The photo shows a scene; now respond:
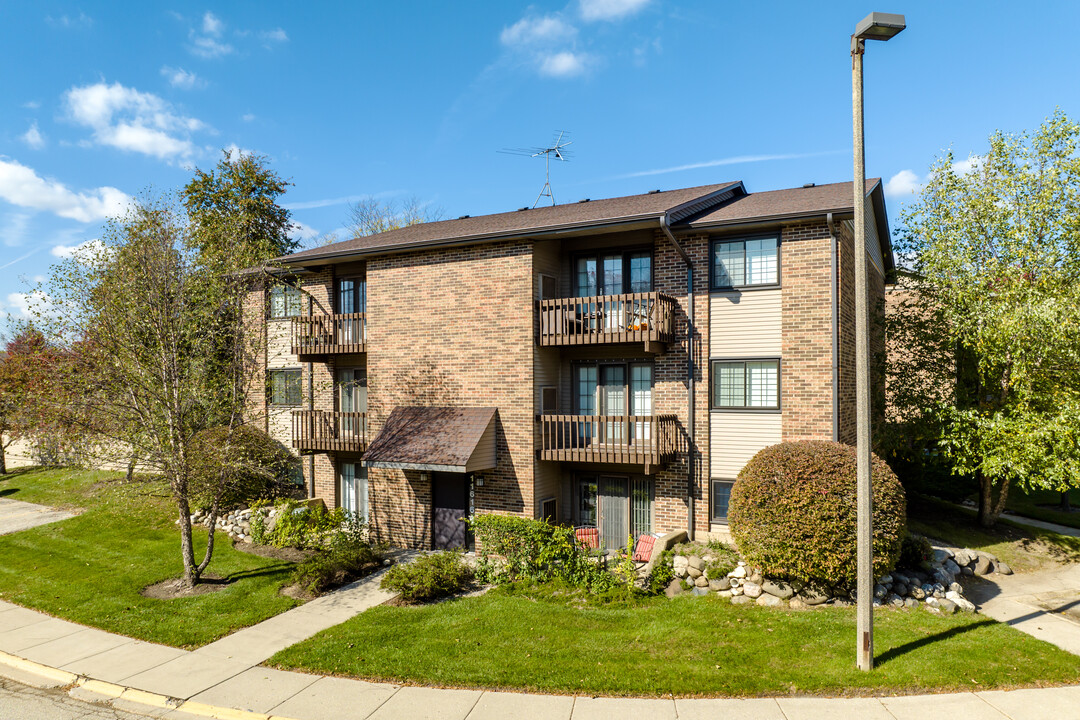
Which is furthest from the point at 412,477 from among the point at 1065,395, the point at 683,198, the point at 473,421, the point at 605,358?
the point at 1065,395

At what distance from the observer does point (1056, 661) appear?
9.22 m

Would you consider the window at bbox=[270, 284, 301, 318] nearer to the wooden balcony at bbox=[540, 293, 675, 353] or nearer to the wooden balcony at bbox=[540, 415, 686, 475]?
the wooden balcony at bbox=[540, 293, 675, 353]

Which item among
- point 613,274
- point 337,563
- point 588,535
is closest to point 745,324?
point 613,274

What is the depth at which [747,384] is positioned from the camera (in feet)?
47.8

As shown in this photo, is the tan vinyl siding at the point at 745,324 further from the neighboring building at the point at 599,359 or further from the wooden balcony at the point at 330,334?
the wooden balcony at the point at 330,334

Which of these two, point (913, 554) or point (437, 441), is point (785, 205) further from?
point (437, 441)

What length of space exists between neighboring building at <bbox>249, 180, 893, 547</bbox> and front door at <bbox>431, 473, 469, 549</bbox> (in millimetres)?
44

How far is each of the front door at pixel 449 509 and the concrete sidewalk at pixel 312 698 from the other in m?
5.93

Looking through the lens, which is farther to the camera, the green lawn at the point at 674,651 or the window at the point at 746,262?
the window at the point at 746,262

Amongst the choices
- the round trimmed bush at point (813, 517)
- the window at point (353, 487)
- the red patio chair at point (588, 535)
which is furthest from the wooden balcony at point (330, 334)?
the round trimmed bush at point (813, 517)

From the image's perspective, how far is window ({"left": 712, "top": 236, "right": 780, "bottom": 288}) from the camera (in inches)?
567

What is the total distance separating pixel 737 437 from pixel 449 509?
A: 25.0ft

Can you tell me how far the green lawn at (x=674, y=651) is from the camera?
8.69m

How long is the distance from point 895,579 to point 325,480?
15.5 metres
